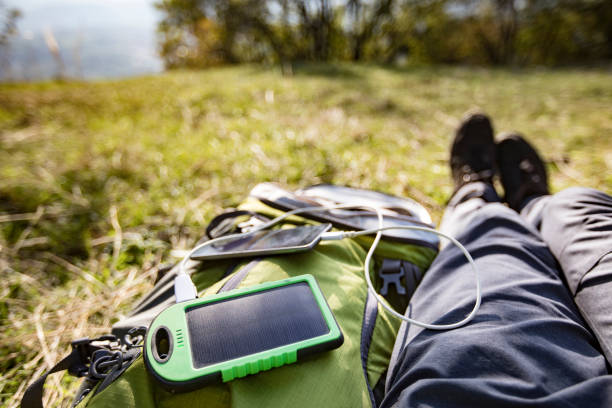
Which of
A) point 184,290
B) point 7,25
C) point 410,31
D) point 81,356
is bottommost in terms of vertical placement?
point 81,356

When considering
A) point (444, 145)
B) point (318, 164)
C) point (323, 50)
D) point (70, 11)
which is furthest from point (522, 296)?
point (70, 11)

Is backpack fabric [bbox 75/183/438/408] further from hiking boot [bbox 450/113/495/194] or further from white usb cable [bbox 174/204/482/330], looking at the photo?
hiking boot [bbox 450/113/495/194]

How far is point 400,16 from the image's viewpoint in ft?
30.9

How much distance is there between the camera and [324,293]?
97 centimetres

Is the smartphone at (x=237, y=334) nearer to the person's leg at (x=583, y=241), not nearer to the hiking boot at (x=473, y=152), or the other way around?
the person's leg at (x=583, y=241)

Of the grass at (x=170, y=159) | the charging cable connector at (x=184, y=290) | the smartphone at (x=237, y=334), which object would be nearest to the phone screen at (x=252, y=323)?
the smartphone at (x=237, y=334)

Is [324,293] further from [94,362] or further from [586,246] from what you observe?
[586,246]

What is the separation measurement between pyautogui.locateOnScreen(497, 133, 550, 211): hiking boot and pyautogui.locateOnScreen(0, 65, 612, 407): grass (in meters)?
0.35

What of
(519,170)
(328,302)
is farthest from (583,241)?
(519,170)

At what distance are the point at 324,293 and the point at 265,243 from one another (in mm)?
252

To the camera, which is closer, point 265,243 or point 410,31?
point 265,243

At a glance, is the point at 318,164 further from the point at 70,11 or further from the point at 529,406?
the point at 70,11

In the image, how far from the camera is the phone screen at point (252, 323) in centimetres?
73

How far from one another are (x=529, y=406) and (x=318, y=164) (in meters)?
1.92
